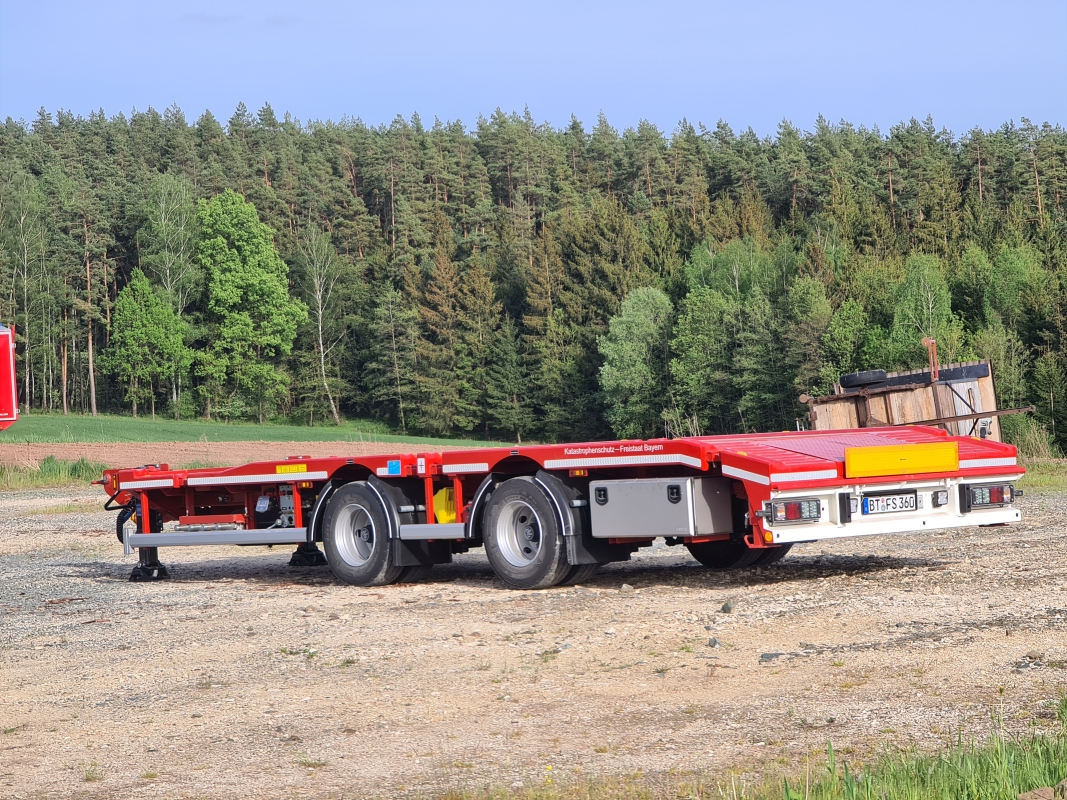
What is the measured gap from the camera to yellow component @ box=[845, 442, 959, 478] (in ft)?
34.2

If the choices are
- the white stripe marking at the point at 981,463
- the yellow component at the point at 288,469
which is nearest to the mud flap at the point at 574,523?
the yellow component at the point at 288,469

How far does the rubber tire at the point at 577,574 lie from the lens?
11545 mm

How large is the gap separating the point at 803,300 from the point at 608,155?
50.4 metres

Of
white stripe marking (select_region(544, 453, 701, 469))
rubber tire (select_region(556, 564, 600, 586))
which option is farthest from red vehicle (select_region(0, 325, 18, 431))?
white stripe marking (select_region(544, 453, 701, 469))

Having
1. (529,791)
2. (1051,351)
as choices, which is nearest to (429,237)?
(1051,351)

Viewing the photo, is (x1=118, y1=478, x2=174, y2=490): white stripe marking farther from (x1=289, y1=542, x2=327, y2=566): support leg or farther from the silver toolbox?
the silver toolbox

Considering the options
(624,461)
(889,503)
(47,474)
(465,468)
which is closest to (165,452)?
(47,474)

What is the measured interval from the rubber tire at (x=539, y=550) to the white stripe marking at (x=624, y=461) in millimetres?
290

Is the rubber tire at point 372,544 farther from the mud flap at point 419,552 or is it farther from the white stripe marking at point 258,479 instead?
the white stripe marking at point 258,479

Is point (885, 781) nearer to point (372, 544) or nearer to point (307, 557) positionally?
point (372, 544)

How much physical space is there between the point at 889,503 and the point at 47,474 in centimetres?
3170

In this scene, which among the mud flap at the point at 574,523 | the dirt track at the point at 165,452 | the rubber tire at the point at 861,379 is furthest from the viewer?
the dirt track at the point at 165,452

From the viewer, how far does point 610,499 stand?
11070mm

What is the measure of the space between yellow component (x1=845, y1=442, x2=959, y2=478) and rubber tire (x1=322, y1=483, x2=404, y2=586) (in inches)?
180
